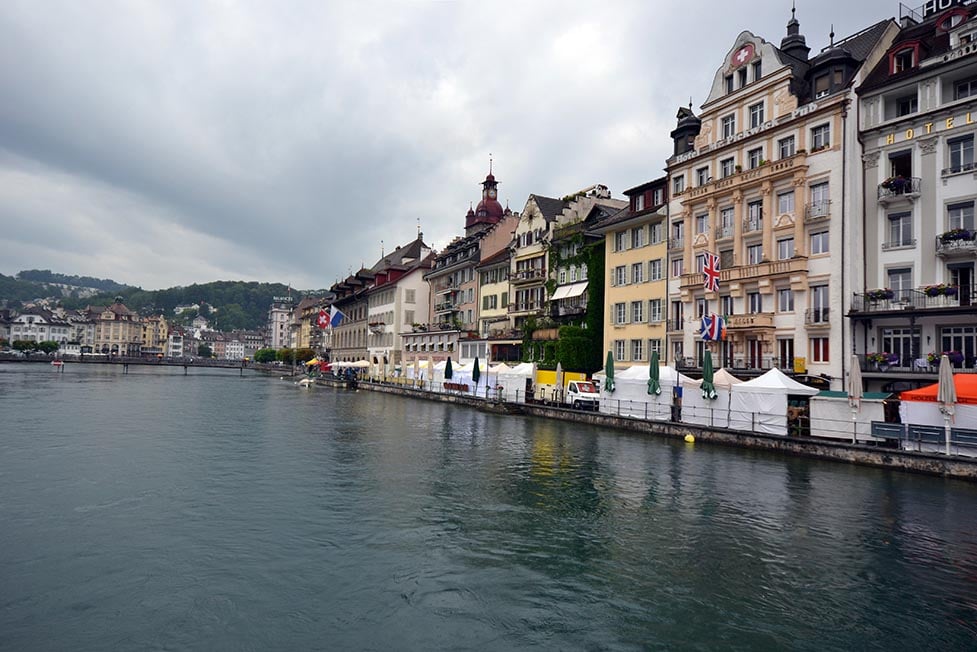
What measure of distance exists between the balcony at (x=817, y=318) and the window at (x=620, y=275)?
1653cm

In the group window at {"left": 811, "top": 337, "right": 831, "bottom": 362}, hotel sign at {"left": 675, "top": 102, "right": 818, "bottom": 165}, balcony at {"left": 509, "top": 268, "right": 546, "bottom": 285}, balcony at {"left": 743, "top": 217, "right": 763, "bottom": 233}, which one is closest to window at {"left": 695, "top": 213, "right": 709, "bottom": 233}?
balcony at {"left": 743, "top": 217, "right": 763, "bottom": 233}

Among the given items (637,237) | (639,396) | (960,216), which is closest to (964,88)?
(960,216)

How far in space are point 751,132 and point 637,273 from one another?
44.2ft

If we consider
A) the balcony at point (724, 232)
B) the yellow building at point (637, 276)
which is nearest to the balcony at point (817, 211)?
the balcony at point (724, 232)

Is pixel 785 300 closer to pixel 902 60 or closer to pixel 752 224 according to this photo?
pixel 752 224

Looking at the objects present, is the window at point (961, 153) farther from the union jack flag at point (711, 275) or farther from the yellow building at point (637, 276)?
the yellow building at point (637, 276)

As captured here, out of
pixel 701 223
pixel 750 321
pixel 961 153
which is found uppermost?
pixel 961 153

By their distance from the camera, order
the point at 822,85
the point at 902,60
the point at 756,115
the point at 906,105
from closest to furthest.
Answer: the point at 906,105 < the point at 902,60 < the point at 822,85 < the point at 756,115

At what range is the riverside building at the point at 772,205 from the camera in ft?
116

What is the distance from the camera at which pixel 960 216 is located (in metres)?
31.1

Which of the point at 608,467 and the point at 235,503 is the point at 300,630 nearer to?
the point at 235,503

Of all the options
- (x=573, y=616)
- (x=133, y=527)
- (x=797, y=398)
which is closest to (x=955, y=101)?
(x=797, y=398)

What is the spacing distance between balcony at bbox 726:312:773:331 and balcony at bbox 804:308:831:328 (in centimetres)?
229

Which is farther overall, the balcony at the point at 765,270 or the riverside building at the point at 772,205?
the balcony at the point at 765,270
